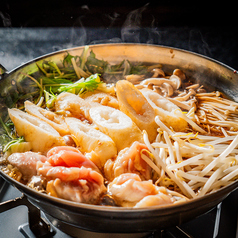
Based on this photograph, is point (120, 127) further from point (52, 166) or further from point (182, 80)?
point (182, 80)

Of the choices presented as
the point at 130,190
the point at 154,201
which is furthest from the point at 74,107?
the point at 154,201

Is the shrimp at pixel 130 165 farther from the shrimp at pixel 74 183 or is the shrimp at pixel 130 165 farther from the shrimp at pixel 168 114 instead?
the shrimp at pixel 168 114

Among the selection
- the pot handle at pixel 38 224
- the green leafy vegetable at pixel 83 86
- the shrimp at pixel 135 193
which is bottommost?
the pot handle at pixel 38 224

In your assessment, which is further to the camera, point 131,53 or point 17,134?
point 131,53

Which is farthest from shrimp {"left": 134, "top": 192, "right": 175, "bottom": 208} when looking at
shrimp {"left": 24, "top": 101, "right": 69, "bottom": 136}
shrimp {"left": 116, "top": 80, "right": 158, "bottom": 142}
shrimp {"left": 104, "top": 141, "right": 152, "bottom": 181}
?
shrimp {"left": 24, "top": 101, "right": 69, "bottom": 136}

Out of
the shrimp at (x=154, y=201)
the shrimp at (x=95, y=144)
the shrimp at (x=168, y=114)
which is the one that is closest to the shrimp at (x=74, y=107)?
the shrimp at (x=95, y=144)

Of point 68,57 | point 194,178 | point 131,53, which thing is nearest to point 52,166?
point 194,178

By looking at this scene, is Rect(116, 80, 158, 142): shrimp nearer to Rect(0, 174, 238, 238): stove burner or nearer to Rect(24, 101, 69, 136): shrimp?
Rect(24, 101, 69, 136): shrimp
